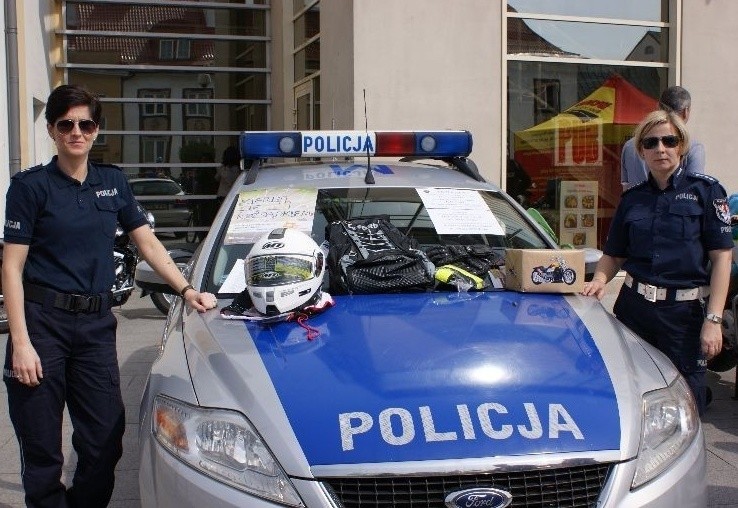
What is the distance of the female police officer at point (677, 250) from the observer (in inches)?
→ 148

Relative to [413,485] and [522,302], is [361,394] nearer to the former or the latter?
[413,485]

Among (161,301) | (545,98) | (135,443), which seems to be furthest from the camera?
(545,98)

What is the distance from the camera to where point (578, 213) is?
33.6 feet

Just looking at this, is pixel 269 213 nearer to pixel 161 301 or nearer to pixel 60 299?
pixel 60 299

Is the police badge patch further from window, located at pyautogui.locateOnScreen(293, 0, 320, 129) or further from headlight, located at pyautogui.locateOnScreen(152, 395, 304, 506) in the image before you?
window, located at pyautogui.locateOnScreen(293, 0, 320, 129)

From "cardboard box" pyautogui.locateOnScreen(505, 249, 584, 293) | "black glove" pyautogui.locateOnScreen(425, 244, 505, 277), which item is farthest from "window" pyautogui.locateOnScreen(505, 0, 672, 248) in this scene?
"cardboard box" pyautogui.locateOnScreen(505, 249, 584, 293)

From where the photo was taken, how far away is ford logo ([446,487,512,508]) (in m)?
2.46

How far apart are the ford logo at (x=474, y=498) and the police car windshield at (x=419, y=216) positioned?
5.70 ft

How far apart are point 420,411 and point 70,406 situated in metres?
1.54

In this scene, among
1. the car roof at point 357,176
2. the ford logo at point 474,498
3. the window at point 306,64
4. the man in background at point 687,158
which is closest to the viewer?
the ford logo at point 474,498

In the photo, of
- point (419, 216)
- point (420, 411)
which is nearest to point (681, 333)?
point (419, 216)

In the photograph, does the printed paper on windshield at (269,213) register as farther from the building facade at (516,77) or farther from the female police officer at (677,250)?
the building facade at (516,77)

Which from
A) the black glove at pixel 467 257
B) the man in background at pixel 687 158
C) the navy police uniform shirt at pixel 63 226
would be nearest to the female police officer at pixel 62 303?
the navy police uniform shirt at pixel 63 226

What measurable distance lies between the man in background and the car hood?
2.18 metres
